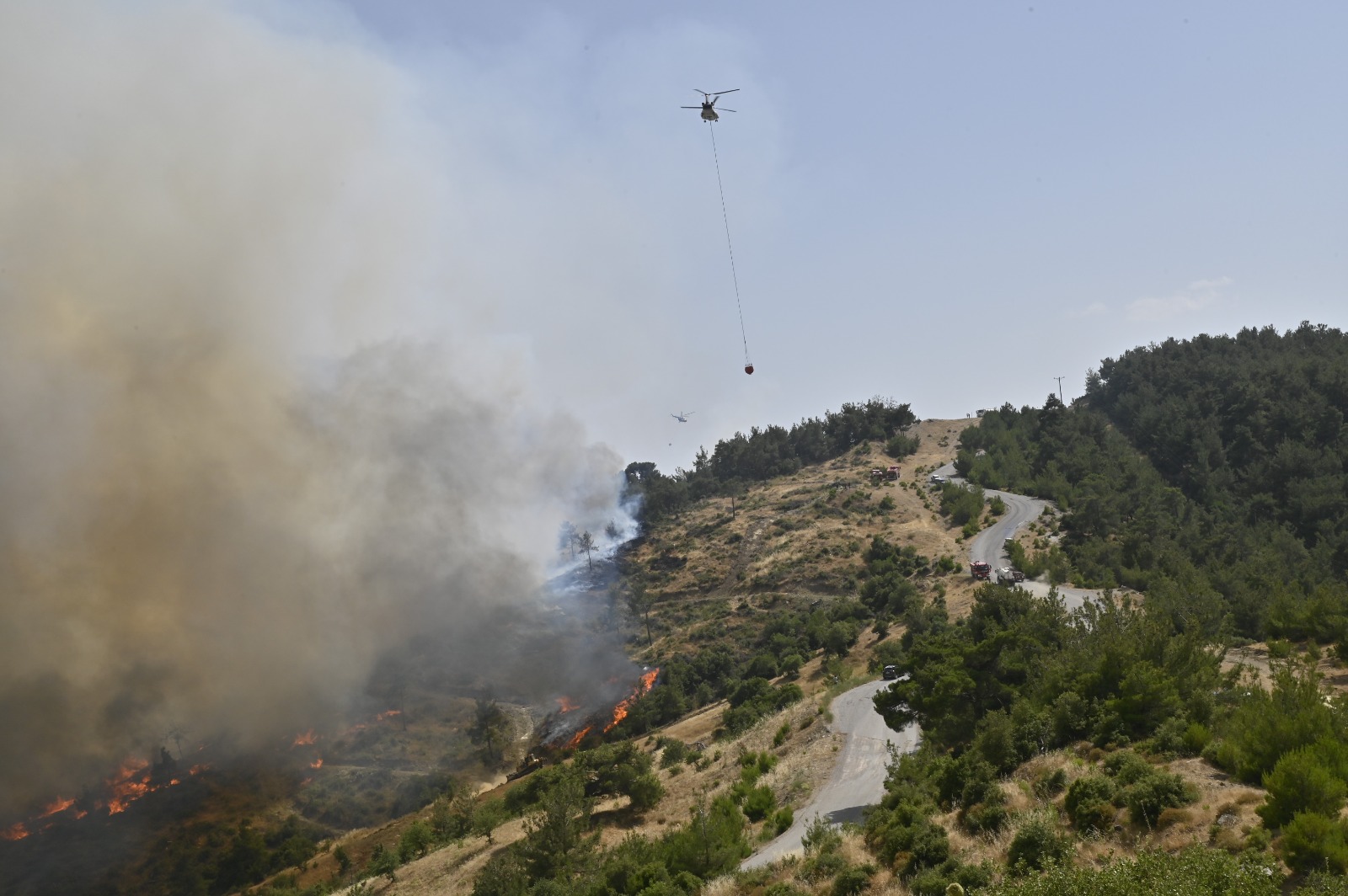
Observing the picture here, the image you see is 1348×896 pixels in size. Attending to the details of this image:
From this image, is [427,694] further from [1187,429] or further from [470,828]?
[1187,429]

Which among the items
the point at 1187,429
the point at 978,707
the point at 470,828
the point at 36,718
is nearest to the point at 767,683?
the point at 470,828

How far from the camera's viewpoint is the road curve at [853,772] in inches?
1337

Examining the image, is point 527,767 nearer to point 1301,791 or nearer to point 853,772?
point 853,772

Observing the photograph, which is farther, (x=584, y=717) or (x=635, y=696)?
(x=635, y=696)

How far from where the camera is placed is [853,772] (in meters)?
42.5

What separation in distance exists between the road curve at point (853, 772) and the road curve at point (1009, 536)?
86.2 feet

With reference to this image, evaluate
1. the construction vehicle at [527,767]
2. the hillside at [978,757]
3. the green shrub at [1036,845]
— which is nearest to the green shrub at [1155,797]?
the hillside at [978,757]

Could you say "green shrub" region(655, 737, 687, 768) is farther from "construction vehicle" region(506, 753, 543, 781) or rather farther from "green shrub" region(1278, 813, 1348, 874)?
"green shrub" region(1278, 813, 1348, 874)

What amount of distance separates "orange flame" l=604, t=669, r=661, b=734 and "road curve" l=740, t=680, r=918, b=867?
27342mm

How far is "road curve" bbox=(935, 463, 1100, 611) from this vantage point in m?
77.0

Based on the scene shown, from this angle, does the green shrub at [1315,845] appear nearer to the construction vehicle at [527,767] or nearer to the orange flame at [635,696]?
the construction vehicle at [527,767]

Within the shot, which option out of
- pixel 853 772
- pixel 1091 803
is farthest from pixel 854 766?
pixel 1091 803

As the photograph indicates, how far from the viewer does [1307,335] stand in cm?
16500

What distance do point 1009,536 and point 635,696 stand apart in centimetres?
5386
